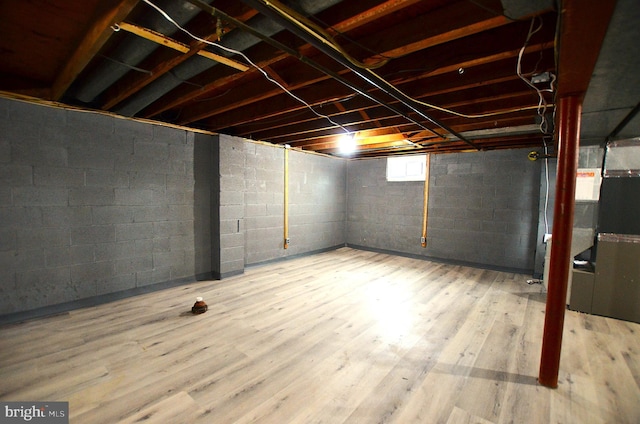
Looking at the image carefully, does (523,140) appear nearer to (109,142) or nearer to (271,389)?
(271,389)

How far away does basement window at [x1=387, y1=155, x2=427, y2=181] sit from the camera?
214 inches

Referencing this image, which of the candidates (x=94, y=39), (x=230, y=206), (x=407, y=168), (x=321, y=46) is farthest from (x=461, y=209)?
(x=94, y=39)

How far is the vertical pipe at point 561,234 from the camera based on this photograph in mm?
1721

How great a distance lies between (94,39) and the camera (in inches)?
63.6

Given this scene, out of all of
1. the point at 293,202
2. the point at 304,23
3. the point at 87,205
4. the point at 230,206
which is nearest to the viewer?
the point at 304,23

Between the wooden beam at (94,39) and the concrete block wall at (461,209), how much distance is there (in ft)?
16.5

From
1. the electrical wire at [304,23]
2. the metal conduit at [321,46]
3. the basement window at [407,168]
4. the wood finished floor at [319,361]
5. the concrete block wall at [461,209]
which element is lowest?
the wood finished floor at [319,361]

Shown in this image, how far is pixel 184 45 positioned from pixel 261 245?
11.3ft

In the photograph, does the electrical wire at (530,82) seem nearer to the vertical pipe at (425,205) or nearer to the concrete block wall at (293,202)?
the vertical pipe at (425,205)

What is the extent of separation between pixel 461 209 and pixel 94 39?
530cm

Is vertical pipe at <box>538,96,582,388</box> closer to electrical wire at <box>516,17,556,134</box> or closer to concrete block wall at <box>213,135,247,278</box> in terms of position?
electrical wire at <box>516,17,556,134</box>

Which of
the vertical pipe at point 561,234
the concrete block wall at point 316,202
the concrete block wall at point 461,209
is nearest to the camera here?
the vertical pipe at point 561,234

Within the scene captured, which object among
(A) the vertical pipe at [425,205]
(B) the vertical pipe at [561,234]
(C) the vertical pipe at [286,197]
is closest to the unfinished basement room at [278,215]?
(B) the vertical pipe at [561,234]

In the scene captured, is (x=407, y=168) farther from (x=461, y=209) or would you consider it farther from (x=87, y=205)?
(x=87, y=205)
